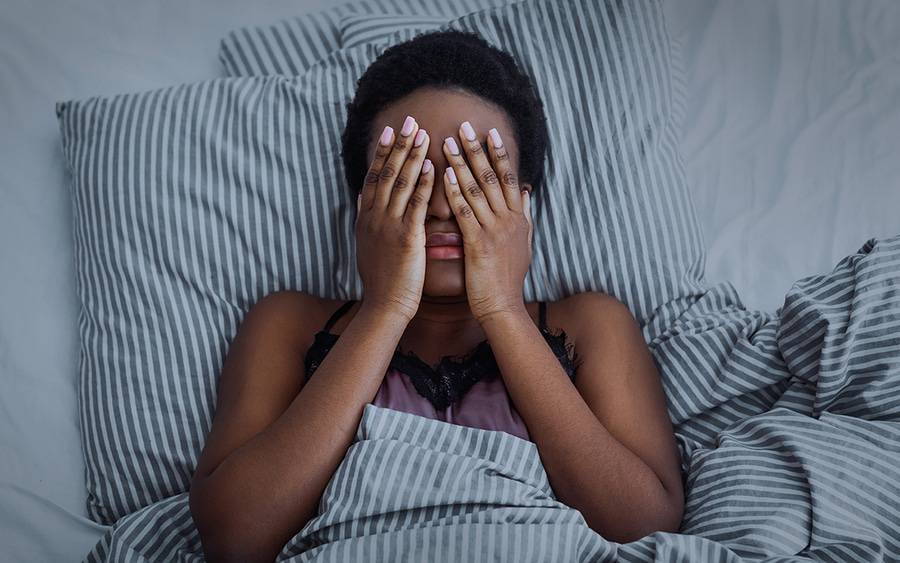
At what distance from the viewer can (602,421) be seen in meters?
1.03

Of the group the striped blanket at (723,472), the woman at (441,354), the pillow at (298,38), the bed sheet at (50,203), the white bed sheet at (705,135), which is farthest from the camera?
the pillow at (298,38)

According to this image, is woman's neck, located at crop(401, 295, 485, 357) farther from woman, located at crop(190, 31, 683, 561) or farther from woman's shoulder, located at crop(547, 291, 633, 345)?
woman's shoulder, located at crop(547, 291, 633, 345)

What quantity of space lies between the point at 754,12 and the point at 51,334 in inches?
54.3

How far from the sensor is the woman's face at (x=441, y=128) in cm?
102

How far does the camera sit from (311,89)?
133 cm

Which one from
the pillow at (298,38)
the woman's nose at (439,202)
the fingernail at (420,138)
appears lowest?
the woman's nose at (439,202)

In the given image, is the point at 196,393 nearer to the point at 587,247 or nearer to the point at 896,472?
the point at 587,247

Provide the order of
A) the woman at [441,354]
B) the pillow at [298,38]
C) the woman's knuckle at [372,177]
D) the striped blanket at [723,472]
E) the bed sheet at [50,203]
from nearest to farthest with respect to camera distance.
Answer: the striped blanket at [723,472] < the woman at [441,354] < the woman's knuckle at [372,177] < the bed sheet at [50,203] < the pillow at [298,38]

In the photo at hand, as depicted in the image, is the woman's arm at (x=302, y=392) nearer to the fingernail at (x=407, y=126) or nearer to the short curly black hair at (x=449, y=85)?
the fingernail at (x=407, y=126)

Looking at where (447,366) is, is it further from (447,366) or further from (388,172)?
(388,172)

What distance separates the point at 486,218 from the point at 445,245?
0.22 ft

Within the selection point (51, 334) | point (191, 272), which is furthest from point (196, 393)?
point (51, 334)

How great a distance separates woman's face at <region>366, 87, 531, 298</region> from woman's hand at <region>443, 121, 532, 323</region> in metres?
0.02

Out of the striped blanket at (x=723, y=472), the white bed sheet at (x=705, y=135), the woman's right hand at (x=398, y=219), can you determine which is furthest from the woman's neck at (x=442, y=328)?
the white bed sheet at (x=705, y=135)
